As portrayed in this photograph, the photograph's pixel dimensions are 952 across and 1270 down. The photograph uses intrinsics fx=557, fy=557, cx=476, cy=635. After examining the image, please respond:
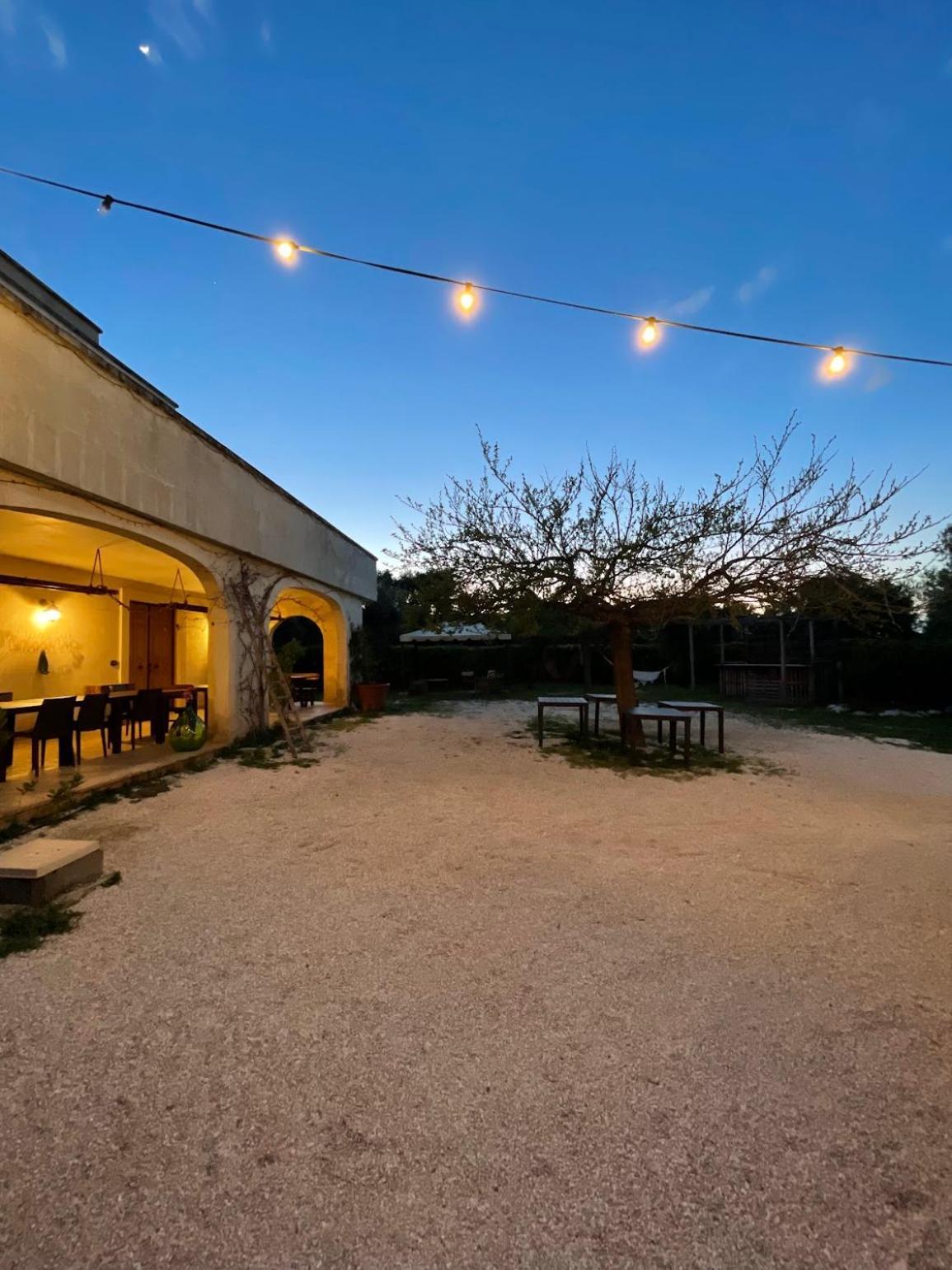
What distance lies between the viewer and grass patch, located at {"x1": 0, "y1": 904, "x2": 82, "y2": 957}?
2.74 metres

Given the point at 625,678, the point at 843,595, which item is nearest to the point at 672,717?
the point at 625,678

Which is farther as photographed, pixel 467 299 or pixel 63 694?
pixel 63 694

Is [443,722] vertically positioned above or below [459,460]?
below

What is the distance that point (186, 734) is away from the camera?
722cm

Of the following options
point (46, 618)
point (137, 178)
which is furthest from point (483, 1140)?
point (46, 618)

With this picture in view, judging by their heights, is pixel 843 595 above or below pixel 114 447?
below

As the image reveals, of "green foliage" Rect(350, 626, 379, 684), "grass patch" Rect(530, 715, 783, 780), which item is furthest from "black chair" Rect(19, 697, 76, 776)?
"green foliage" Rect(350, 626, 379, 684)

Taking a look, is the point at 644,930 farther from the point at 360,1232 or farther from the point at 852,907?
the point at 360,1232

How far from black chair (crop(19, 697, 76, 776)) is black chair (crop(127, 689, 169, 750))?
1.08m

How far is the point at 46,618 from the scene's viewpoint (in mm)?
8609

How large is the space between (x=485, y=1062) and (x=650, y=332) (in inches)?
231

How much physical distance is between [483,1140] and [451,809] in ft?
12.0

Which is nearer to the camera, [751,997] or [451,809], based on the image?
[751,997]

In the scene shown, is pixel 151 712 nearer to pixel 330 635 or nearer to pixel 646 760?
pixel 330 635
